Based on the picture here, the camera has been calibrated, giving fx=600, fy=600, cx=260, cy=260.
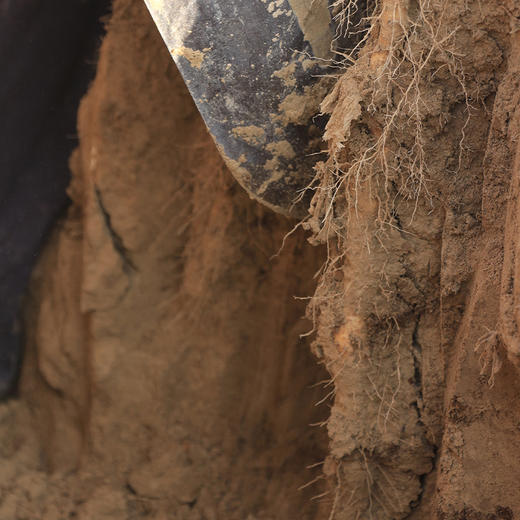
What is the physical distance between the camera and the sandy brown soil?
3.58 feet

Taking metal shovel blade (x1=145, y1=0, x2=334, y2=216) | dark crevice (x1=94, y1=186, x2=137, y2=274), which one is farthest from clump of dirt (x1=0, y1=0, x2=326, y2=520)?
metal shovel blade (x1=145, y1=0, x2=334, y2=216)

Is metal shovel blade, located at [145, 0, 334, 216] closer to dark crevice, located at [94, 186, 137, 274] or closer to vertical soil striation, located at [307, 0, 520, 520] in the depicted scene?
vertical soil striation, located at [307, 0, 520, 520]

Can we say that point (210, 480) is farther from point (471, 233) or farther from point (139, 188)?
point (471, 233)

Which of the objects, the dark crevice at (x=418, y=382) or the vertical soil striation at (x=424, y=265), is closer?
the vertical soil striation at (x=424, y=265)

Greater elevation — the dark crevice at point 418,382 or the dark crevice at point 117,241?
the dark crevice at point 117,241

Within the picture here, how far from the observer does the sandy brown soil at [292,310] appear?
3.58ft

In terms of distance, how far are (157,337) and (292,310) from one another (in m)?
0.44

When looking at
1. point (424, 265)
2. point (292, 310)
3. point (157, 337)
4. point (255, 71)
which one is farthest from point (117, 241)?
point (424, 265)

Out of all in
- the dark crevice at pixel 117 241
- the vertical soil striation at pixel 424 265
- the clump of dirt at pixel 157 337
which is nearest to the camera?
the vertical soil striation at pixel 424 265

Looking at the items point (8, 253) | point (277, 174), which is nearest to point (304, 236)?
point (277, 174)

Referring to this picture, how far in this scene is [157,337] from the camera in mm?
1856

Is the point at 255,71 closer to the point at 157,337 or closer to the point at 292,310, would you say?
the point at 292,310

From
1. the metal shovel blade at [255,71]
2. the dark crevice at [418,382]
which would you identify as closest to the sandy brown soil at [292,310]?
the dark crevice at [418,382]

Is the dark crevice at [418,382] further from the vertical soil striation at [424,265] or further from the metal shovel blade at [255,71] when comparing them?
the metal shovel blade at [255,71]
